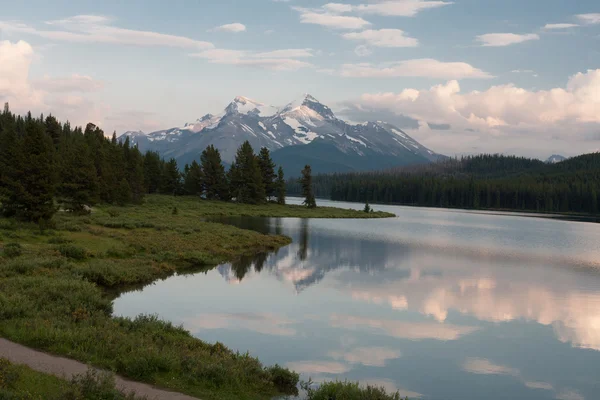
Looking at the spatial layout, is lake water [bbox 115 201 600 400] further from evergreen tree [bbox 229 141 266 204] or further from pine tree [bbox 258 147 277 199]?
pine tree [bbox 258 147 277 199]

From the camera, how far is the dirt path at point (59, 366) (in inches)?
525

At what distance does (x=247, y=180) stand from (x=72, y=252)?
3377 inches

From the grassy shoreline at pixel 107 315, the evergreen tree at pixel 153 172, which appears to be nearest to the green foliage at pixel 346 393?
the grassy shoreline at pixel 107 315

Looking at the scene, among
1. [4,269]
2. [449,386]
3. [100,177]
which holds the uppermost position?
[100,177]

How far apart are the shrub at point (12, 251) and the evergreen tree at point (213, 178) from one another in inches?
3651

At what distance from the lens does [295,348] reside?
21625 mm

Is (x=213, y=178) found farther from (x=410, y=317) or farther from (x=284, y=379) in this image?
(x=284, y=379)

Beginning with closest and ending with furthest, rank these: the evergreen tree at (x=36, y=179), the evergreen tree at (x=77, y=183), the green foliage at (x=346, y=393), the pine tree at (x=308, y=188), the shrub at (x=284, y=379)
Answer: the green foliage at (x=346, y=393)
the shrub at (x=284, y=379)
the evergreen tree at (x=36, y=179)
the evergreen tree at (x=77, y=183)
the pine tree at (x=308, y=188)

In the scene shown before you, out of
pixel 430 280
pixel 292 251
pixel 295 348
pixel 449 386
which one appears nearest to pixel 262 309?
pixel 295 348

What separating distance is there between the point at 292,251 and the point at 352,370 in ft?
113

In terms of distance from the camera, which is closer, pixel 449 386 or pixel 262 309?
pixel 449 386

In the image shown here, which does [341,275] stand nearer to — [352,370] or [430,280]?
[430,280]

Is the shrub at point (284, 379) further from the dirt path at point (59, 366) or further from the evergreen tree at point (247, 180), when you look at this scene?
the evergreen tree at point (247, 180)

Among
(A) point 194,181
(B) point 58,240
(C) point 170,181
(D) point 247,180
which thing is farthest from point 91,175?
(C) point 170,181
